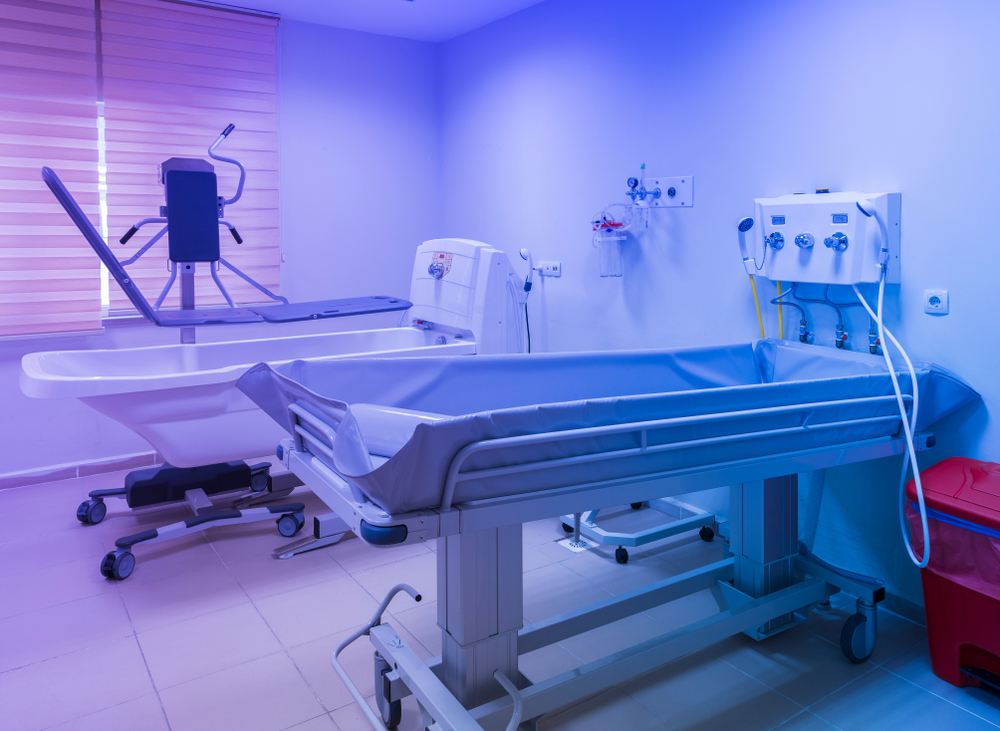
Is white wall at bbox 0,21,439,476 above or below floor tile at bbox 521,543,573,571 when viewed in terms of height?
above

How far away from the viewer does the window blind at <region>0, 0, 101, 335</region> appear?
11.0 ft

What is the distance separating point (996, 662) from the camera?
1918mm

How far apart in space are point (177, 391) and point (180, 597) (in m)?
0.75

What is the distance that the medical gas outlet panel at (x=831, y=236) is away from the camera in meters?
2.24

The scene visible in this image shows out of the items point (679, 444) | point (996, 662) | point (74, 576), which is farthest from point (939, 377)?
point (74, 576)

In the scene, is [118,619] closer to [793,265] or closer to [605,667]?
[605,667]

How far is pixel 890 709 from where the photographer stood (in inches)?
75.7

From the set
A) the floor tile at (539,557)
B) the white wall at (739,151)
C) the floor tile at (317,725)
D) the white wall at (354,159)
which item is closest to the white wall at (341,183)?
the white wall at (354,159)

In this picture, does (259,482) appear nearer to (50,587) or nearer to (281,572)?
(281,572)

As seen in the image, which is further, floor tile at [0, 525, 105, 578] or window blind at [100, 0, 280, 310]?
window blind at [100, 0, 280, 310]

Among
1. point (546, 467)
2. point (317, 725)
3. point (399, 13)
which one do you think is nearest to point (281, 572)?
point (317, 725)

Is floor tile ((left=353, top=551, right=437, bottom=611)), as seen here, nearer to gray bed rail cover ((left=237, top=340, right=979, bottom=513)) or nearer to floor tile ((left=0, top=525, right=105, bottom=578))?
gray bed rail cover ((left=237, top=340, right=979, bottom=513))

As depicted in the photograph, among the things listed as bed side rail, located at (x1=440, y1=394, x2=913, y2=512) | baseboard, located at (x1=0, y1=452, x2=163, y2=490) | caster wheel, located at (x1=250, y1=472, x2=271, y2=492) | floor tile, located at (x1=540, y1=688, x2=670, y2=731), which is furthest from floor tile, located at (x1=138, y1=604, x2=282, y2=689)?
baseboard, located at (x1=0, y1=452, x2=163, y2=490)

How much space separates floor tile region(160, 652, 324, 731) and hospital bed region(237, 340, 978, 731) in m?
0.20
